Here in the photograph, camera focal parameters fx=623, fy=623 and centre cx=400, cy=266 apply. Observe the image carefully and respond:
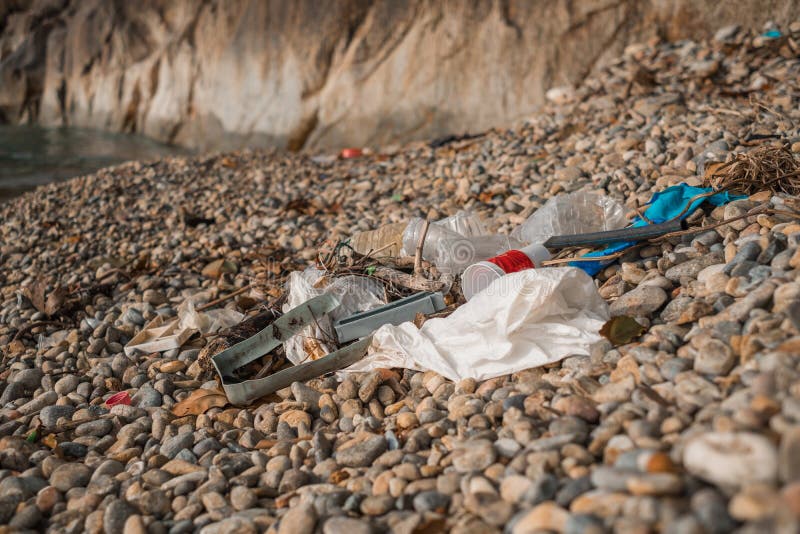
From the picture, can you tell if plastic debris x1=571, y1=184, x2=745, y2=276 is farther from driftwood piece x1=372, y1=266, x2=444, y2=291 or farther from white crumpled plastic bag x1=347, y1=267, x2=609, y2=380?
driftwood piece x1=372, y1=266, x2=444, y2=291

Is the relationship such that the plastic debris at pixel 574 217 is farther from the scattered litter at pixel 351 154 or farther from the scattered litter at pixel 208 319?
the scattered litter at pixel 351 154

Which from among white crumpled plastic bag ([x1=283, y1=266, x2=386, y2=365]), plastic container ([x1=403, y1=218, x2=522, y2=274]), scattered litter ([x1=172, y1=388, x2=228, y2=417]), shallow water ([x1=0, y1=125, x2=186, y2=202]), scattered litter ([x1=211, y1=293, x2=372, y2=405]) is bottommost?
scattered litter ([x1=172, y1=388, x2=228, y2=417])

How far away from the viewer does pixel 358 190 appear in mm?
5559

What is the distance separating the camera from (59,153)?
11953 millimetres

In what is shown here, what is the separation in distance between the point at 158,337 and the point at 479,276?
1.67 metres

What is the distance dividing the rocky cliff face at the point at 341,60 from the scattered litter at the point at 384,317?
488 centimetres

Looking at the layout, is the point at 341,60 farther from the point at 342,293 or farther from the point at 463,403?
the point at 463,403

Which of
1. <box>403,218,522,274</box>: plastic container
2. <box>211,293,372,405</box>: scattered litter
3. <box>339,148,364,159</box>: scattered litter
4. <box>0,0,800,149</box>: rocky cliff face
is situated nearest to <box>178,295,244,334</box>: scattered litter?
<box>211,293,372,405</box>: scattered litter

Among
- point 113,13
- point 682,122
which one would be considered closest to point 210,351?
point 682,122

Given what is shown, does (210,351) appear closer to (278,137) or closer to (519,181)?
(519,181)

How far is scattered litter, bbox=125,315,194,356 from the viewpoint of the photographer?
3.06m

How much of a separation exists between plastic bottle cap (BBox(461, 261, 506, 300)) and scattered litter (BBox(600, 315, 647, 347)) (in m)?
0.56

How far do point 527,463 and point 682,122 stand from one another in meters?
3.84

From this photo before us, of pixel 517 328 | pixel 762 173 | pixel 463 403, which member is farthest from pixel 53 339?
pixel 762 173
